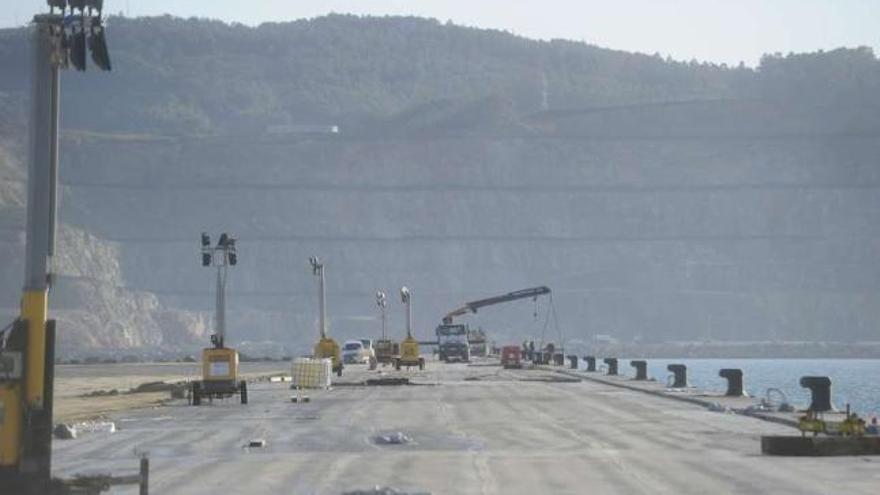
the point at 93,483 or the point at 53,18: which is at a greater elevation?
the point at 53,18

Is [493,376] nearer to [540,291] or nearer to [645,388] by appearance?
[645,388]

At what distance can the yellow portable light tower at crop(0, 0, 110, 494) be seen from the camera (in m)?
24.3

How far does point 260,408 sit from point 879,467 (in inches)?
1111

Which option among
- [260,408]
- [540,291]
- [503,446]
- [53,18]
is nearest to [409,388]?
[260,408]

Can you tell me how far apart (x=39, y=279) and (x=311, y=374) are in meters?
51.1

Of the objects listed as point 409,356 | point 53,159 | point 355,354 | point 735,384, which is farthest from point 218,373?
point 355,354

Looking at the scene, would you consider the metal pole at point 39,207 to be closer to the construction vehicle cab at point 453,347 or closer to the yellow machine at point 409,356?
the yellow machine at point 409,356

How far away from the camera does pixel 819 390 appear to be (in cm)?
4656

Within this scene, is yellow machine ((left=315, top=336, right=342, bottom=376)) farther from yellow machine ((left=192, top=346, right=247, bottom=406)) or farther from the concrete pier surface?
the concrete pier surface

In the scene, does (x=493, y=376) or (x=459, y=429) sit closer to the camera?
(x=459, y=429)

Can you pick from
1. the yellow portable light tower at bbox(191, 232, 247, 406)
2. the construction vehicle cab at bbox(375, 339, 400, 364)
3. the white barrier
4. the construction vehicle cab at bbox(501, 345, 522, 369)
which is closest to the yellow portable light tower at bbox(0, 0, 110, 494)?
the yellow portable light tower at bbox(191, 232, 247, 406)

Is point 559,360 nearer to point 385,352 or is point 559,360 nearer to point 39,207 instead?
point 385,352

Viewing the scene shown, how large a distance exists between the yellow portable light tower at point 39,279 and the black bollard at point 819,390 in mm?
25997

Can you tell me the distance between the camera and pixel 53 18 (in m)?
25.2
